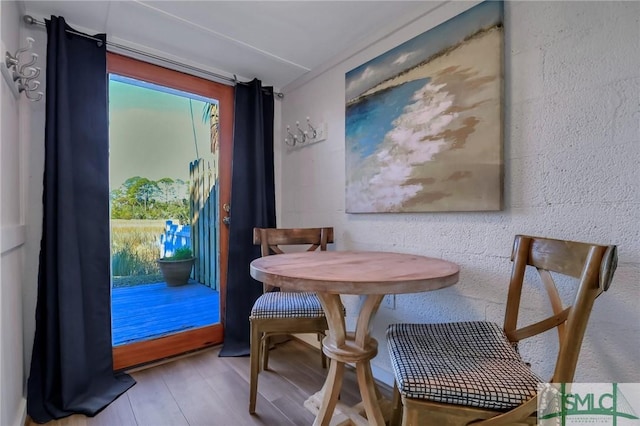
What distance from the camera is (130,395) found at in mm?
1719

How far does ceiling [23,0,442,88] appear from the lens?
5.44 ft

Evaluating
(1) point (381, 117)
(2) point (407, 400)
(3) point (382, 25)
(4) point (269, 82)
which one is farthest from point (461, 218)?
(4) point (269, 82)

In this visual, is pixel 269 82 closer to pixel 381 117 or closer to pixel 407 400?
pixel 381 117

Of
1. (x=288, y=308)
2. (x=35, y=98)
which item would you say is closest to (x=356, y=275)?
(x=288, y=308)

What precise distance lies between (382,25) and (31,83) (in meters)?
2.01

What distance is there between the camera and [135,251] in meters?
2.16

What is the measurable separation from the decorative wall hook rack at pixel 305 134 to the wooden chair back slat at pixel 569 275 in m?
1.56

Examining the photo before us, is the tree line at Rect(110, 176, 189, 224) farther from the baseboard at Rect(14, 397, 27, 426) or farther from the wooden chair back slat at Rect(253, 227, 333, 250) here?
the baseboard at Rect(14, 397, 27, 426)

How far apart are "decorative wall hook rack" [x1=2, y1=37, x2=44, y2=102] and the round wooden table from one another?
1.41 m

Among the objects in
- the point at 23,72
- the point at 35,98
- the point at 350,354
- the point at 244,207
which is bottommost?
the point at 350,354

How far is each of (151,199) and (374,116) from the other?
1.72 meters

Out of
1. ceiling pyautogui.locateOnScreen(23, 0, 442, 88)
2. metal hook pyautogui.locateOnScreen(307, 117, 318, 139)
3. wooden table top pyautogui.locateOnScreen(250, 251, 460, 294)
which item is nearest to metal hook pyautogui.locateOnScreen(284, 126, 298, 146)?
metal hook pyautogui.locateOnScreen(307, 117, 318, 139)

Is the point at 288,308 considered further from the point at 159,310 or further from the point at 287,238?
the point at 159,310

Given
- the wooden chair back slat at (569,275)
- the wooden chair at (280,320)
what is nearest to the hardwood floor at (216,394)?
the wooden chair at (280,320)
